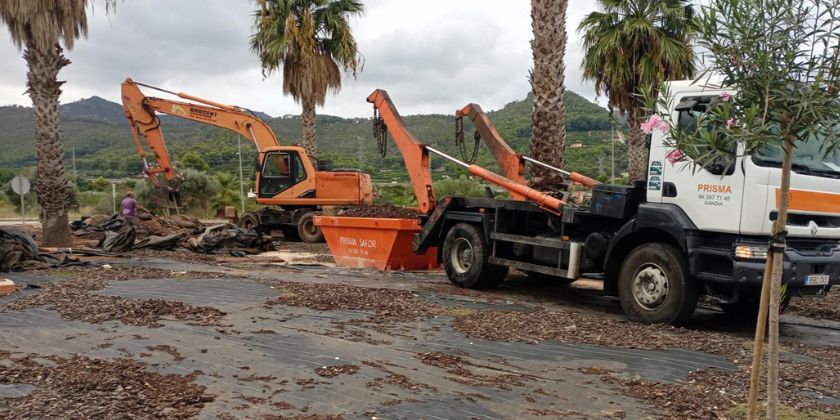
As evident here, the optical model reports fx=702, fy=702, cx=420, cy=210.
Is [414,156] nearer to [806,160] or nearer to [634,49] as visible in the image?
[806,160]

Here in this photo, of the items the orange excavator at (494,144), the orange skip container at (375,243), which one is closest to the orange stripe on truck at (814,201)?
the orange excavator at (494,144)

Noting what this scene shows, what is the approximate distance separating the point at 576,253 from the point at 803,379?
12.3ft

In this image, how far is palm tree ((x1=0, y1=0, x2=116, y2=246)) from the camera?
15.3 meters

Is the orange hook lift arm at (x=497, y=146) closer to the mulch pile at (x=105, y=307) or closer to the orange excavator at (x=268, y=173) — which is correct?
the mulch pile at (x=105, y=307)

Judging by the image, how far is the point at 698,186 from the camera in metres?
7.86

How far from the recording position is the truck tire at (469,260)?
10984mm

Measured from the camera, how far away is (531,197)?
10.1 meters

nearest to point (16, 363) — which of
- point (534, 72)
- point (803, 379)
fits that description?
point (803, 379)

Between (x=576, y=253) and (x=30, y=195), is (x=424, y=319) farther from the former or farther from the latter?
(x=30, y=195)

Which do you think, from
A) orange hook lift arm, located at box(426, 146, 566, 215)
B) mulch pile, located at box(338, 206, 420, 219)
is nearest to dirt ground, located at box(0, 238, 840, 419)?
orange hook lift arm, located at box(426, 146, 566, 215)

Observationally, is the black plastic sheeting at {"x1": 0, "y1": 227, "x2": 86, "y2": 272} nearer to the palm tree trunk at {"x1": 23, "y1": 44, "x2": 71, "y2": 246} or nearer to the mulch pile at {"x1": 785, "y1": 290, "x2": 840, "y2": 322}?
the palm tree trunk at {"x1": 23, "y1": 44, "x2": 71, "y2": 246}

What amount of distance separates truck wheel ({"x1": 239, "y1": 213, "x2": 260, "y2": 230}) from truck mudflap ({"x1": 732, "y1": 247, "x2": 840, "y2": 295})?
1575 centimetres

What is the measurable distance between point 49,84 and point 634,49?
1491 cm

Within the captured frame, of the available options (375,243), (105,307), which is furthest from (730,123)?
(375,243)
